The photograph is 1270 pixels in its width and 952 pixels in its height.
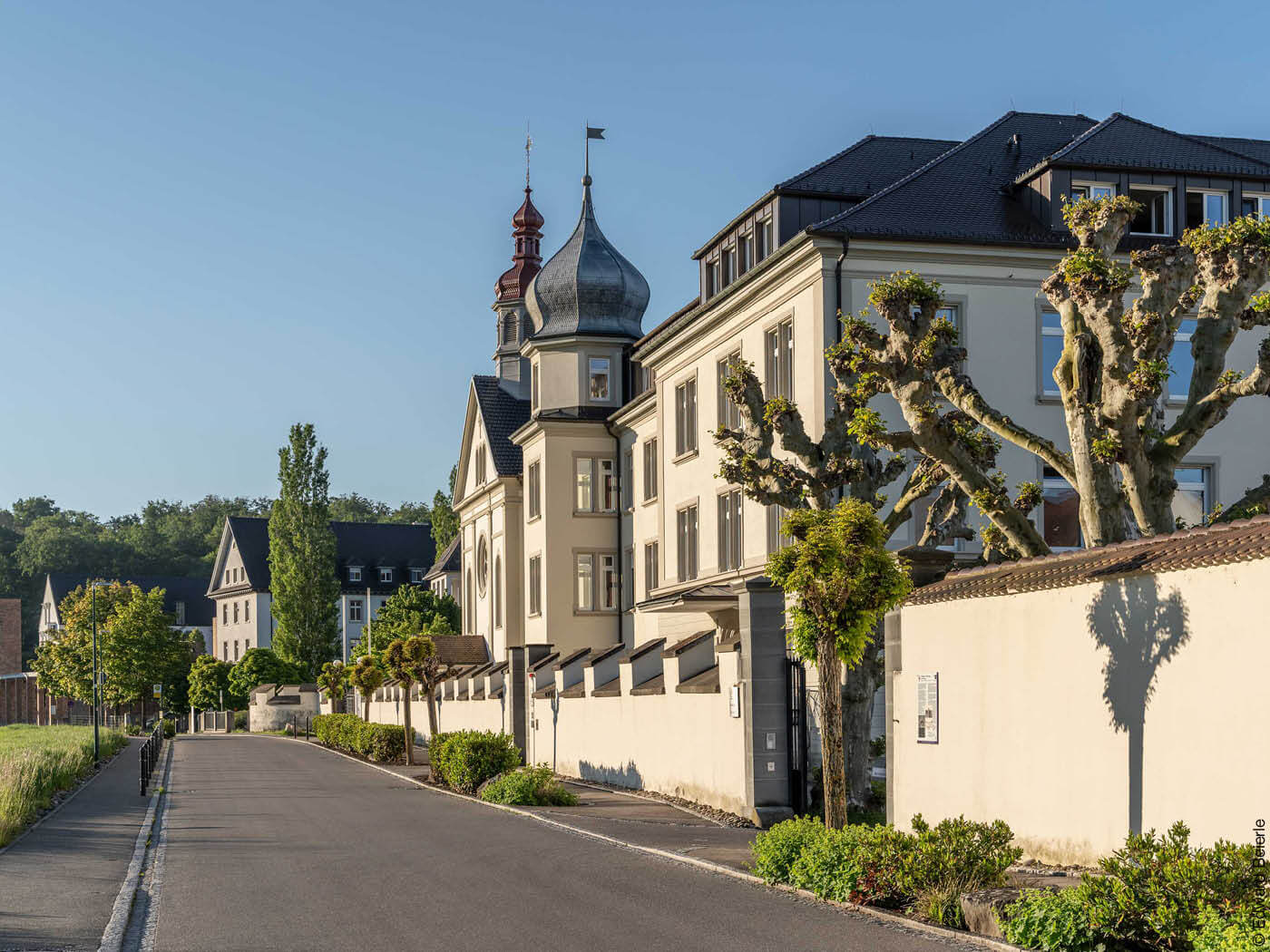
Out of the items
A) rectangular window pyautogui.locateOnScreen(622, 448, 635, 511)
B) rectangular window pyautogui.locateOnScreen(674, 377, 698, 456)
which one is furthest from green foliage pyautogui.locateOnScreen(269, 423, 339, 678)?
rectangular window pyautogui.locateOnScreen(674, 377, 698, 456)

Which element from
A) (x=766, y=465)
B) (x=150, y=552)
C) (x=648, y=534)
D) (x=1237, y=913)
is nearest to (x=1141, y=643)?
(x=1237, y=913)

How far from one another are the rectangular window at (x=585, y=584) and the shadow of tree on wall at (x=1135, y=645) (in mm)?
33985

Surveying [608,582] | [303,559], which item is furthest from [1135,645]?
[303,559]

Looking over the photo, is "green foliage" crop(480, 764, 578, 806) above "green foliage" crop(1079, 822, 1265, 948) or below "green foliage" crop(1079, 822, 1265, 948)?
below

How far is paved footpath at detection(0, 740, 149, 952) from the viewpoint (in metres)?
12.3

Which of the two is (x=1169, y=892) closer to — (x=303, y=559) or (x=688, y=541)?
(x=688, y=541)

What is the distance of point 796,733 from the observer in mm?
22016

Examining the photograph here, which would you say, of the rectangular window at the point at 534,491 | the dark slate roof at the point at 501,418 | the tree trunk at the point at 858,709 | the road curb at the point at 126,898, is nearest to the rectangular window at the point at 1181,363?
the tree trunk at the point at 858,709

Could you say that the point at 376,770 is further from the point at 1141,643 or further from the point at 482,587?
the point at 1141,643

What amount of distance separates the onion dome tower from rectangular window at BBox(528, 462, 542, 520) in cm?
1034

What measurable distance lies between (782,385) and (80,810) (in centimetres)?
1517

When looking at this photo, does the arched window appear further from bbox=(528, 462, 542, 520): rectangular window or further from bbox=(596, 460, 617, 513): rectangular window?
bbox=(596, 460, 617, 513): rectangular window

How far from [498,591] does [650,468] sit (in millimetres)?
13045

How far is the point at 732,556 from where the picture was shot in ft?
112
